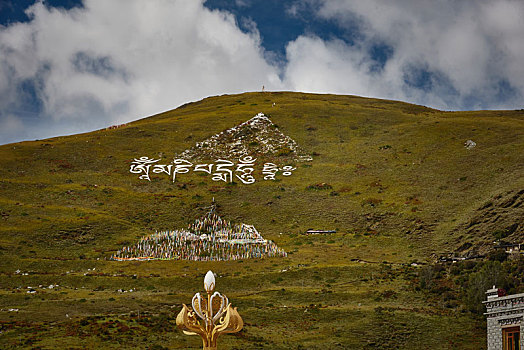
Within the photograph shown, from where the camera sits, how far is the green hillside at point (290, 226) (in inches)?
2051

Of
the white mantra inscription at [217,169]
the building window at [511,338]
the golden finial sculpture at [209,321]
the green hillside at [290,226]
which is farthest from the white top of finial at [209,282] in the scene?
the white mantra inscription at [217,169]

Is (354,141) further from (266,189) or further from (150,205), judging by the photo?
(150,205)

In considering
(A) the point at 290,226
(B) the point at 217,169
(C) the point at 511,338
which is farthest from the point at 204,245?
(C) the point at 511,338

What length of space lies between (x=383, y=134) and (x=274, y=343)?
277ft

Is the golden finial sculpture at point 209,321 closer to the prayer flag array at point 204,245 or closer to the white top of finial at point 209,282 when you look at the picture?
the white top of finial at point 209,282

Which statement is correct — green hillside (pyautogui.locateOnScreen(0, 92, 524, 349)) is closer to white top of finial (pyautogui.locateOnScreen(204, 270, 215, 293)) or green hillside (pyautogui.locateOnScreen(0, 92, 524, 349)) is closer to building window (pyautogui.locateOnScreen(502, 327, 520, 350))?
building window (pyautogui.locateOnScreen(502, 327, 520, 350))

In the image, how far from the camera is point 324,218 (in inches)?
3629

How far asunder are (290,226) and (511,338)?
59.8m

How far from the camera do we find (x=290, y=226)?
297 ft

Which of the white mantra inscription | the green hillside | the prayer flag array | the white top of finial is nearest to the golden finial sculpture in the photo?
the white top of finial

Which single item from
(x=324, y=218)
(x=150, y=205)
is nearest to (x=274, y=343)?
(x=324, y=218)

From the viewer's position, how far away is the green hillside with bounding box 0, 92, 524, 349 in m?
52.1

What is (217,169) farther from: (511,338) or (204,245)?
(511,338)

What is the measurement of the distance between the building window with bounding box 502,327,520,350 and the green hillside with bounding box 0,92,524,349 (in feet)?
60.9
